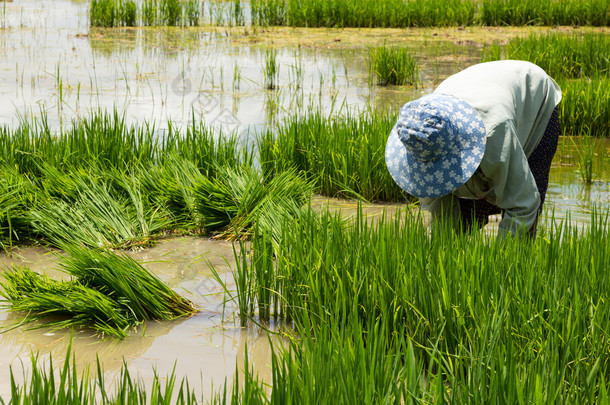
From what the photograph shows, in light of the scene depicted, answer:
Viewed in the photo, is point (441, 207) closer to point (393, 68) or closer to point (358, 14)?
point (393, 68)

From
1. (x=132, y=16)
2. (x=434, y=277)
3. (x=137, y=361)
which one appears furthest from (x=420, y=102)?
(x=132, y=16)

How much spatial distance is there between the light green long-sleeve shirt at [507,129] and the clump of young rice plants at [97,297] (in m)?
1.06

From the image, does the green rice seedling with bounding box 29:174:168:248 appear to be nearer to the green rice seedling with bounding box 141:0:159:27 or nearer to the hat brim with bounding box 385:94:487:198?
the hat brim with bounding box 385:94:487:198

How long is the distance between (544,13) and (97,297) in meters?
12.2

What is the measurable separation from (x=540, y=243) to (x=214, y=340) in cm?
115

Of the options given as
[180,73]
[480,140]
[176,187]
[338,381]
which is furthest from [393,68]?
[338,381]

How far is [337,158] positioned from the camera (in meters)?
4.29

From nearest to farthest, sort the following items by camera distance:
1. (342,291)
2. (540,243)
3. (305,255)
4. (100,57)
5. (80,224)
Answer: (342,291)
(540,243)
(305,255)
(80,224)
(100,57)

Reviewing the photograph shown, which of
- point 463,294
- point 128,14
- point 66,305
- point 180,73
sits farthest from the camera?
point 128,14

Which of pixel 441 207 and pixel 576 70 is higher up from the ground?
pixel 576 70

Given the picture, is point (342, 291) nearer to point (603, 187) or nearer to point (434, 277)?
point (434, 277)

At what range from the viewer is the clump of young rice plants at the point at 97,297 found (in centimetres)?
250

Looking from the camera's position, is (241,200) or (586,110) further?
(586,110)

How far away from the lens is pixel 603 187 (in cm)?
442
